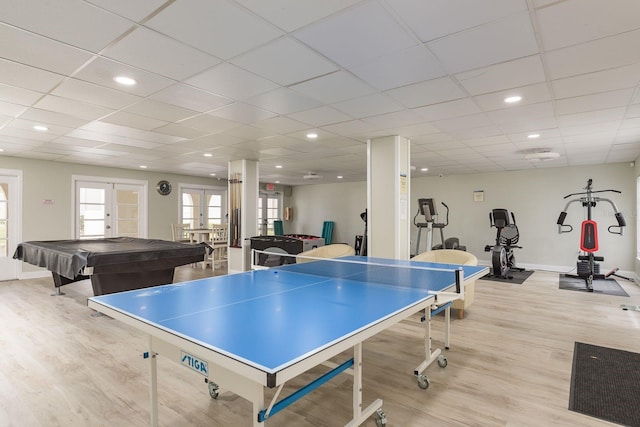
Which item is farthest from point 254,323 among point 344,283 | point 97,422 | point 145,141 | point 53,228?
point 53,228

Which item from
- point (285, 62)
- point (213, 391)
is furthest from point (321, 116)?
point (213, 391)

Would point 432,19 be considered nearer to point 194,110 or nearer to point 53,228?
point 194,110

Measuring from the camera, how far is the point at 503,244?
24.0 feet

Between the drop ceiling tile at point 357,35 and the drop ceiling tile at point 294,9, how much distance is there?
0.19 feet

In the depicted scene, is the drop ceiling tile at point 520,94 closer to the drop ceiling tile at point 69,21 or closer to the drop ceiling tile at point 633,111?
the drop ceiling tile at point 633,111

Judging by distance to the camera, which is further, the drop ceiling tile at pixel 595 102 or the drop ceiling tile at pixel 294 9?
the drop ceiling tile at pixel 595 102

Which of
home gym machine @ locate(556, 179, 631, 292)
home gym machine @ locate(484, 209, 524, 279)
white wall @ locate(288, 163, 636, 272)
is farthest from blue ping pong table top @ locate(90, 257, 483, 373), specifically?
white wall @ locate(288, 163, 636, 272)

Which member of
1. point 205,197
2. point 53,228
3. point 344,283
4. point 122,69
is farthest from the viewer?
point 205,197

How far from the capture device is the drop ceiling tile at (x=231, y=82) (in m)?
2.63

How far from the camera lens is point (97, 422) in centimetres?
202

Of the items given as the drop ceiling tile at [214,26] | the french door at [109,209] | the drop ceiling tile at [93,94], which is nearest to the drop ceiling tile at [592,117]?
the drop ceiling tile at [214,26]

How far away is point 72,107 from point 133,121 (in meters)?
0.62

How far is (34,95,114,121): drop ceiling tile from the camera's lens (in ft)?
10.8

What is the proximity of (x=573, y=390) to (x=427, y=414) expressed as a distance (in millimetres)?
1202
